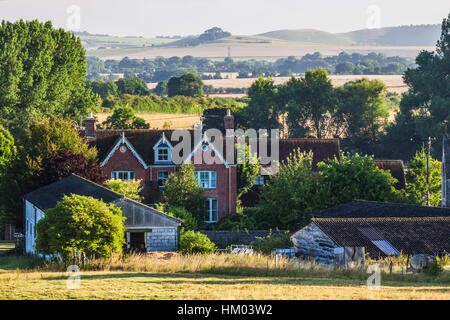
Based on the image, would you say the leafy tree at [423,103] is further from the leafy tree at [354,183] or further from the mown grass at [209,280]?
the mown grass at [209,280]

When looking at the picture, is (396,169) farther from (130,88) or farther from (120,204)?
(130,88)

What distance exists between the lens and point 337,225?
47.2m

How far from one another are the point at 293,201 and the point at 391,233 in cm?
1447

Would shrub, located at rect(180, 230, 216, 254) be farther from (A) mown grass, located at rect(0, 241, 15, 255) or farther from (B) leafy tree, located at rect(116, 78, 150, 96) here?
(B) leafy tree, located at rect(116, 78, 150, 96)

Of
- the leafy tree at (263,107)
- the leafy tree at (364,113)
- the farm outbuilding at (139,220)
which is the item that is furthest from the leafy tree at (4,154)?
the leafy tree at (364,113)

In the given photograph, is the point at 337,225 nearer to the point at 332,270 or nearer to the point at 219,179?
the point at 332,270

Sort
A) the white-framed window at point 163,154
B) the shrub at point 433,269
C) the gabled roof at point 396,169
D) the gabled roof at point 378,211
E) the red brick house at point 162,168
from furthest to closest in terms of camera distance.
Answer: the gabled roof at point 396,169, the white-framed window at point 163,154, the red brick house at point 162,168, the gabled roof at point 378,211, the shrub at point 433,269

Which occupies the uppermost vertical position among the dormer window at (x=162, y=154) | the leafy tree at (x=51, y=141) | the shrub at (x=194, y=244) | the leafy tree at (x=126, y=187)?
the leafy tree at (x=51, y=141)

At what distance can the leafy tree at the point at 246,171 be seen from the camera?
69.7m

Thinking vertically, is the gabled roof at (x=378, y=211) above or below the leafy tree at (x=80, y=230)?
below

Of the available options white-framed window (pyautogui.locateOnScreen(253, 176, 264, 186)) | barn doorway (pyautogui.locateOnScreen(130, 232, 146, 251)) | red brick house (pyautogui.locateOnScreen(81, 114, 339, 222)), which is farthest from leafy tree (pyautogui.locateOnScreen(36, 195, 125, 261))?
white-framed window (pyautogui.locateOnScreen(253, 176, 264, 186))

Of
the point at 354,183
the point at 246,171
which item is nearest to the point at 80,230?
the point at 354,183

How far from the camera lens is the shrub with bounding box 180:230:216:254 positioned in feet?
158

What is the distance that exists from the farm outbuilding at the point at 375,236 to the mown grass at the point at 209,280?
3872 mm
